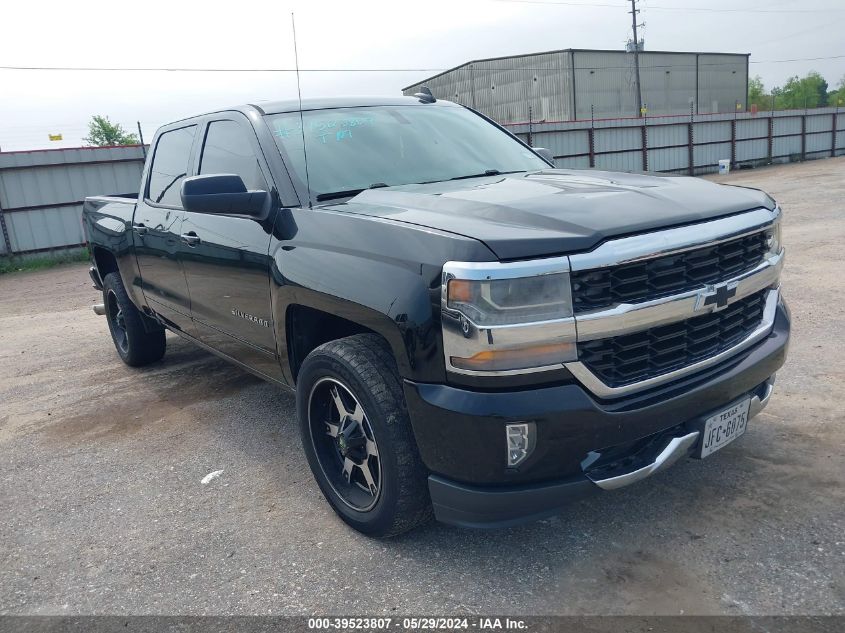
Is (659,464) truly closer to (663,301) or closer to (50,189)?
(663,301)

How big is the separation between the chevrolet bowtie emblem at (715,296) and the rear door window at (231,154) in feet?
6.67

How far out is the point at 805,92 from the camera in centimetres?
11588

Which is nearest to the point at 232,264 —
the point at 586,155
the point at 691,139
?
the point at 586,155

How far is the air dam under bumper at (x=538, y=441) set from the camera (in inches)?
89.9

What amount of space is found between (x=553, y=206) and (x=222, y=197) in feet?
4.79

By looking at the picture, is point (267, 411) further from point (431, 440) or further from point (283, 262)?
point (431, 440)

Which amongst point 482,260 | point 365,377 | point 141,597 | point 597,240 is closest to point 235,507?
point 141,597

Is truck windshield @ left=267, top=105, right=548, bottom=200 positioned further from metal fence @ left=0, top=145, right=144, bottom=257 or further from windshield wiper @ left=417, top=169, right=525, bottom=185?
metal fence @ left=0, top=145, right=144, bottom=257

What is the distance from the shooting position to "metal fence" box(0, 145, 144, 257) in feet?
49.5

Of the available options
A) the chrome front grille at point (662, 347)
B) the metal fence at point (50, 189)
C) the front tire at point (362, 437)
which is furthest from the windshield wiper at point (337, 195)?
the metal fence at point (50, 189)

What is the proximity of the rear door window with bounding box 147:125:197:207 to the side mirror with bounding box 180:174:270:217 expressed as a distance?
124 centimetres

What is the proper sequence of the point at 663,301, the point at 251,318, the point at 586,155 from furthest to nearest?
the point at 586,155
the point at 251,318
the point at 663,301

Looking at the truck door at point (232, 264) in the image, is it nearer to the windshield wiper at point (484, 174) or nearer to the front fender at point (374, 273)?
the front fender at point (374, 273)

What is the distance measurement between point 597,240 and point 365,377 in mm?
971
